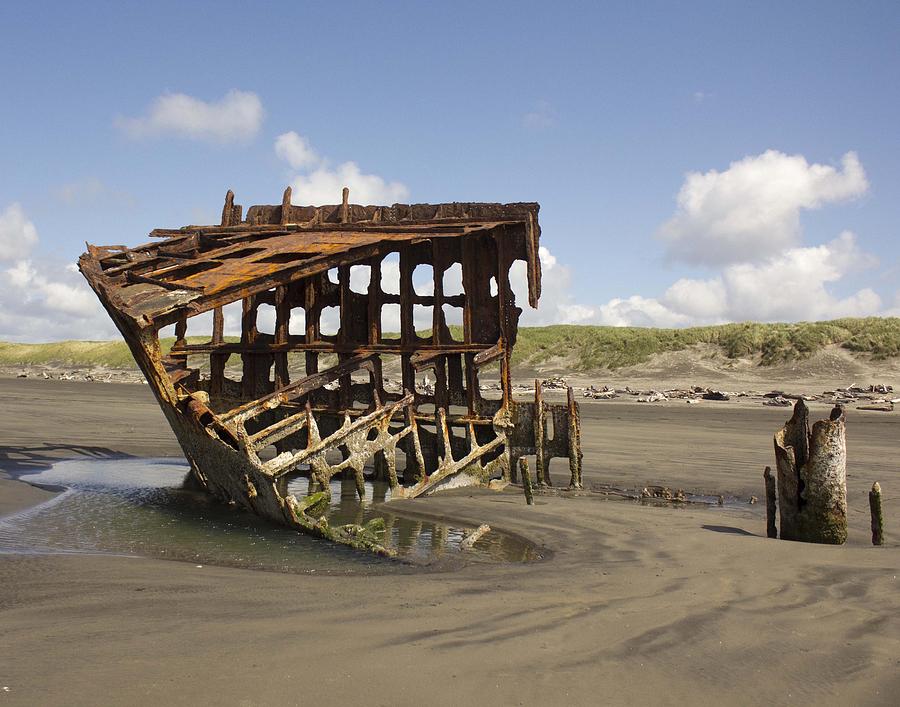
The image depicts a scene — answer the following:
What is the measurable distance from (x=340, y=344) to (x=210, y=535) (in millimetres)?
4380

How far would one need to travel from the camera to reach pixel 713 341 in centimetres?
3519

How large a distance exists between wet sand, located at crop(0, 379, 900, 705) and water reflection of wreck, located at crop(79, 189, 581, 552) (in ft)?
8.25

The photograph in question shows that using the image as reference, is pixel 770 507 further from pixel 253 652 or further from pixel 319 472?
pixel 253 652

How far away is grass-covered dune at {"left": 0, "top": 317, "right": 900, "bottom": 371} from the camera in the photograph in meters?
31.8

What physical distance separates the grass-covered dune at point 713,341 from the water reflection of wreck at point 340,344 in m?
22.8

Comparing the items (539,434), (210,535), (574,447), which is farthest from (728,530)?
(210,535)

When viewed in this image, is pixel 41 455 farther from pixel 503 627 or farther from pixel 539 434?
pixel 503 627

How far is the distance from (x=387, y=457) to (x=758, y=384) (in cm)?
2295

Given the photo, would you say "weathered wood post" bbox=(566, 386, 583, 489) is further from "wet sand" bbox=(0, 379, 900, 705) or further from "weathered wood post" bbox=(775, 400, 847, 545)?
"weathered wood post" bbox=(775, 400, 847, 545)

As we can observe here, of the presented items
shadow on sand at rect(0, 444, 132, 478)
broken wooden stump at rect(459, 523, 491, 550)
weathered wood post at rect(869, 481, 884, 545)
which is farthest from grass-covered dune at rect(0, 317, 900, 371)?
broken wooden stump at rect(459, 523, 491, 550)

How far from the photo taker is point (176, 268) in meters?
10.1

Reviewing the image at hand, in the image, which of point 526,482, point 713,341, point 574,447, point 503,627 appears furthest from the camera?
point 713,341

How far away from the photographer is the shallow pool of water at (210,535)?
721 centimetres

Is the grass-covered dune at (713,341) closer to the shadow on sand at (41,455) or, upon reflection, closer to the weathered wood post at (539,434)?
the weathered wood post at (539,434)
